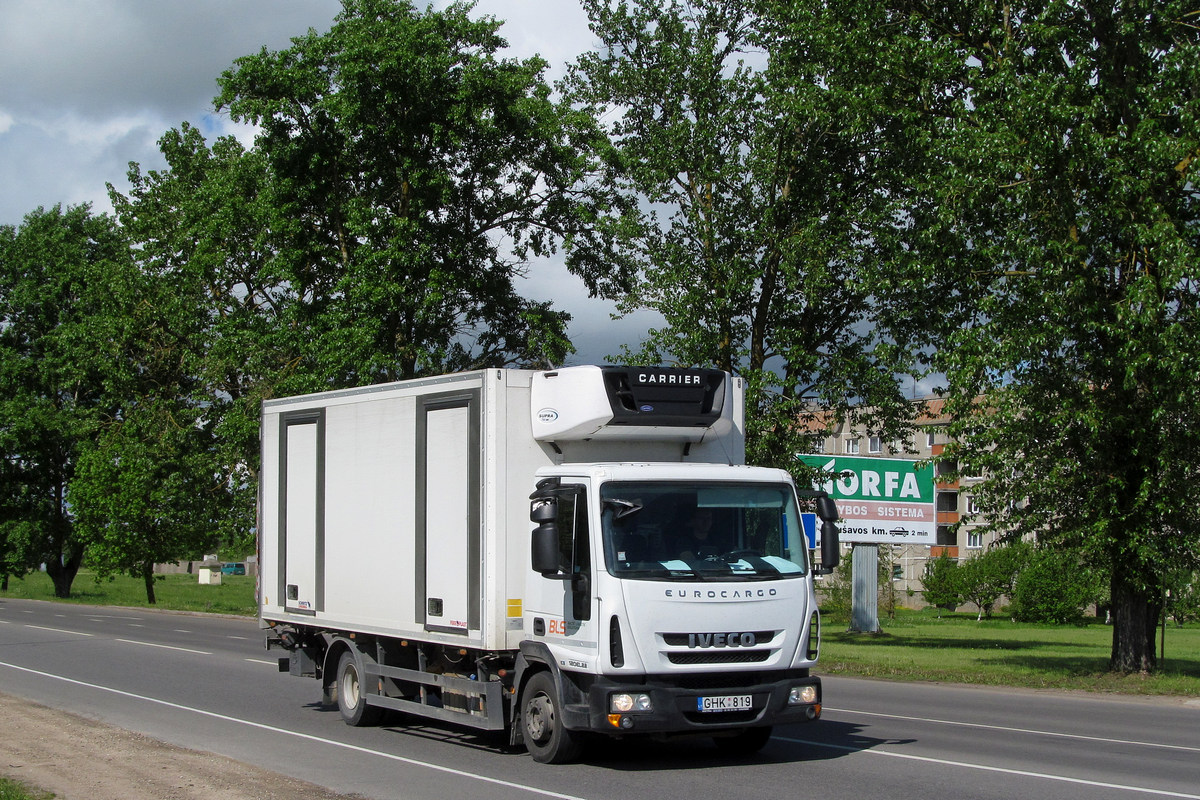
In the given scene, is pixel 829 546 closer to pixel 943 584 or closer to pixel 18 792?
pixel 18 792

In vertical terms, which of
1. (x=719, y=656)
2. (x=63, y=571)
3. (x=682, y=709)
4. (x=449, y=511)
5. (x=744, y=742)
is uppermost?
(x=449, y=511)

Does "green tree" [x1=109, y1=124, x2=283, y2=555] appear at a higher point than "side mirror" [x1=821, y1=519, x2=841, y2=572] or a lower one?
higher

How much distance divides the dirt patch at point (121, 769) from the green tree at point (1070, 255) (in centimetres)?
1399

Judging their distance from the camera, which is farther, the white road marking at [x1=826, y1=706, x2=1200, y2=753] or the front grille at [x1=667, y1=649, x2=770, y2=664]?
the white road marking at [x1=826, y1=706, x2=1200, y2=753]

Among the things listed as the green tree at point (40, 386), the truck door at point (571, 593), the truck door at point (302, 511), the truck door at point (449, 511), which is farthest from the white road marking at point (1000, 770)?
the green tree at point (40, 386)

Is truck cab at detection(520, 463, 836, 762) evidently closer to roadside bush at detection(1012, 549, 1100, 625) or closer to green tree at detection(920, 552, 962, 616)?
roadside bush at detection(1012, 549, 1100, 625)

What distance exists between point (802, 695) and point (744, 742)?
1.55 metres

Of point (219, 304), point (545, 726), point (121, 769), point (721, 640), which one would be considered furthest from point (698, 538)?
point (219, 304)

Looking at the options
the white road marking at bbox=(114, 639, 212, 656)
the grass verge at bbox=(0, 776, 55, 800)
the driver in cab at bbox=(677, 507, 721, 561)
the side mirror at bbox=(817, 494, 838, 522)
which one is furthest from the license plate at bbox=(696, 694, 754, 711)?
the white road marking at bbox=(114, 639, 212, 656)

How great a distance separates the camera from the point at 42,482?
61875 mm

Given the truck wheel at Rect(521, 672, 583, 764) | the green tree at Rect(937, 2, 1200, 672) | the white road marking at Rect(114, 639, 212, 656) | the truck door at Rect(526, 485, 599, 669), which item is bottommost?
the white road marking at Rect(114, 639, 212, 656)

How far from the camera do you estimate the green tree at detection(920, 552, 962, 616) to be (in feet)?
222

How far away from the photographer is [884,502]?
138ft

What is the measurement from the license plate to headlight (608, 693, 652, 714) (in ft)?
1.44
